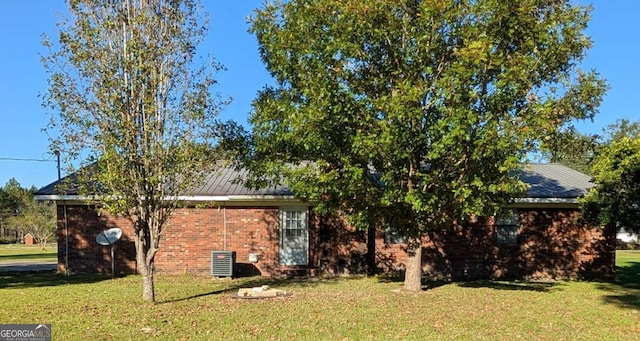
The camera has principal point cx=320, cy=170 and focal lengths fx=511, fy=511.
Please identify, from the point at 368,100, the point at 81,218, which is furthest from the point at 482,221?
the point at 81,218

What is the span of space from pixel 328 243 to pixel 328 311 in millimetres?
6687

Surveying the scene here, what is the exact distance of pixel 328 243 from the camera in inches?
632

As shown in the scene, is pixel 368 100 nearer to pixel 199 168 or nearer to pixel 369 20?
pixel 369 20

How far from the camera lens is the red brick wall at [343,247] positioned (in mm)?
15883

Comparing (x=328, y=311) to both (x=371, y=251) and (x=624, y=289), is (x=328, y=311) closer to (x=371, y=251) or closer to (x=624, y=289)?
(x=371, y=251)

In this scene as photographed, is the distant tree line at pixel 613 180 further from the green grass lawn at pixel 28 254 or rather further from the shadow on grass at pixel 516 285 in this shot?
the green grass lawn at pixel 28 254

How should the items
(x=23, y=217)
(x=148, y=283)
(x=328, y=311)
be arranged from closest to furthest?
(x=328, y=311)
(x=148, y=283)
(x=23, y=217)

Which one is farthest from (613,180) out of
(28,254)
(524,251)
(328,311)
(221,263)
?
(28,254)

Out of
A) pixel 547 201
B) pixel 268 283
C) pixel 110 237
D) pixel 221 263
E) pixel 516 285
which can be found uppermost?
pixel 547 201

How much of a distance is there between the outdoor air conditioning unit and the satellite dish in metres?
2.98

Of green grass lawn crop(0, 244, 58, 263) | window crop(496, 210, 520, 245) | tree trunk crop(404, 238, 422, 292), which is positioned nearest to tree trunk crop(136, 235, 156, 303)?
tree trunk crop(404, 238, 422, 292)

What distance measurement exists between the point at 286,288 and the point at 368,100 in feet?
17.6

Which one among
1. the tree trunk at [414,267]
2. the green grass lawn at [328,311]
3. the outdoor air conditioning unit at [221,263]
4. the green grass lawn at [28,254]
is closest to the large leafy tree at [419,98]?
the tree trunk at [414,267]

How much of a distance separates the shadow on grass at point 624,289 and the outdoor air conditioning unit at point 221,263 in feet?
31.5
